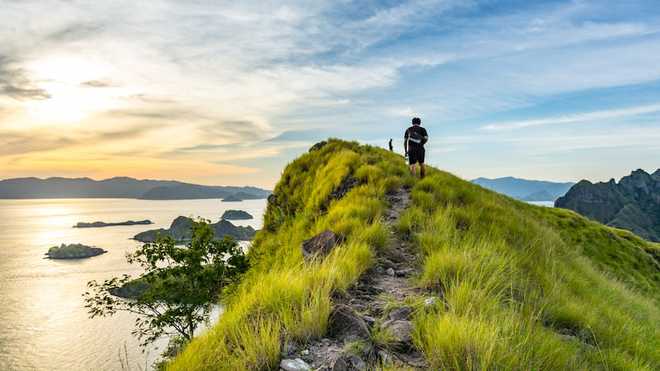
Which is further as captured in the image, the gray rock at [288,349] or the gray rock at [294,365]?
the gray rock at [288,349]

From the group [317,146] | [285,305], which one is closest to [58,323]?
[317,146]

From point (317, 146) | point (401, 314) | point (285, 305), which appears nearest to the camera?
point (285, 305)

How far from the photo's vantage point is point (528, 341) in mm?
3969

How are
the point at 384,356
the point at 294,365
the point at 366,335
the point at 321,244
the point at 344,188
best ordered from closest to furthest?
1. the point at 294,365
2. the point at 384,356
3. the point at 366,335
4. the point at 321,244
5. the point at 344,188

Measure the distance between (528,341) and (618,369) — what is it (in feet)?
5.55

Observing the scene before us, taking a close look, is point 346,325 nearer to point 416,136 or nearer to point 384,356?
point 384,356

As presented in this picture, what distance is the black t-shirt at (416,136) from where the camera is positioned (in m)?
17.0

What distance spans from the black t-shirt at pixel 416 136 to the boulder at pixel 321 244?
1023 cm

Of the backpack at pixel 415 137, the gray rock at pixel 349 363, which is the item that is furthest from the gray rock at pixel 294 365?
the backpack at pixel 415 137

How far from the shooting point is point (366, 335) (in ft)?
13.7

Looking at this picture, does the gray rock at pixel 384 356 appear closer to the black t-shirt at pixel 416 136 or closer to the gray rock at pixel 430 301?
the gray rock at pixel 430 301

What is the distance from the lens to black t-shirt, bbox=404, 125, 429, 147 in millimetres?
17000

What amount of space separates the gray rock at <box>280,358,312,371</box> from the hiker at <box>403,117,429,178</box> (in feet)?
46.2

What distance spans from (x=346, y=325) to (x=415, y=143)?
1372 cm
